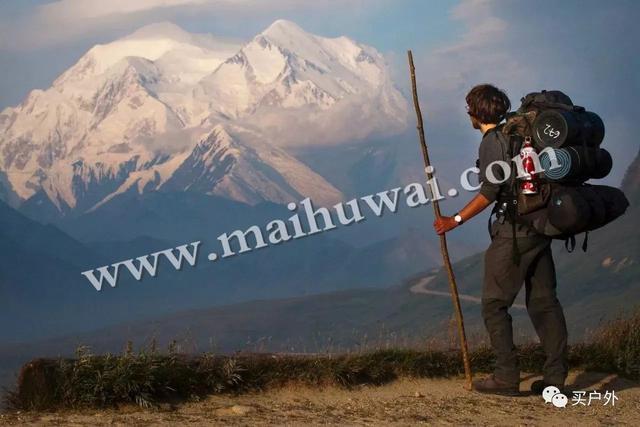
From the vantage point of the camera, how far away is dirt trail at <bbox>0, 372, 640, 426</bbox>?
7.66 m

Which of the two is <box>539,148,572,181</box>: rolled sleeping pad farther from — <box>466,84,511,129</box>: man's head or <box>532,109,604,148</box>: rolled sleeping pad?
<box>466,84,511,129</box>: man's head

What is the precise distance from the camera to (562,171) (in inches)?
320

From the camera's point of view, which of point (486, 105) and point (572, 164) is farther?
point (486, 105)

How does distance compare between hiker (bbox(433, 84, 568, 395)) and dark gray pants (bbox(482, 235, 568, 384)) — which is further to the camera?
dark gray pants (bbox(482, 235, 568, 384))

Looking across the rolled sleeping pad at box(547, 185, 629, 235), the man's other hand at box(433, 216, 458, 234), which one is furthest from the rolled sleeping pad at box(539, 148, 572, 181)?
the man's other hand at box(433, 216, 458, 234)

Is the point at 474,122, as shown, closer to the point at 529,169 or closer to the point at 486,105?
the point at 486,105

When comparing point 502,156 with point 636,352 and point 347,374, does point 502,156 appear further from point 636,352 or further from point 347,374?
point 636,352

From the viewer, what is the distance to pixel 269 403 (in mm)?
8484

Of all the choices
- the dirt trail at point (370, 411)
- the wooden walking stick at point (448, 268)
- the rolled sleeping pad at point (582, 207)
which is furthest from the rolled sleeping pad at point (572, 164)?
the dirt trail at point (370, 411)

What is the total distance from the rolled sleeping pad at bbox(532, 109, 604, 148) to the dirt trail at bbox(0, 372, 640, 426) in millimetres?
2341

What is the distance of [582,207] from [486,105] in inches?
50.5

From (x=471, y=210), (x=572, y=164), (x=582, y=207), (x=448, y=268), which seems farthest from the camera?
(x=448, y=268)

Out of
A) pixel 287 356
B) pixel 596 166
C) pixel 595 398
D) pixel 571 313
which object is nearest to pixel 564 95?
pixel 596 166

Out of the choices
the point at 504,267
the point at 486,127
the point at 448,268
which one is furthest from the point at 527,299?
the point at 486,127
